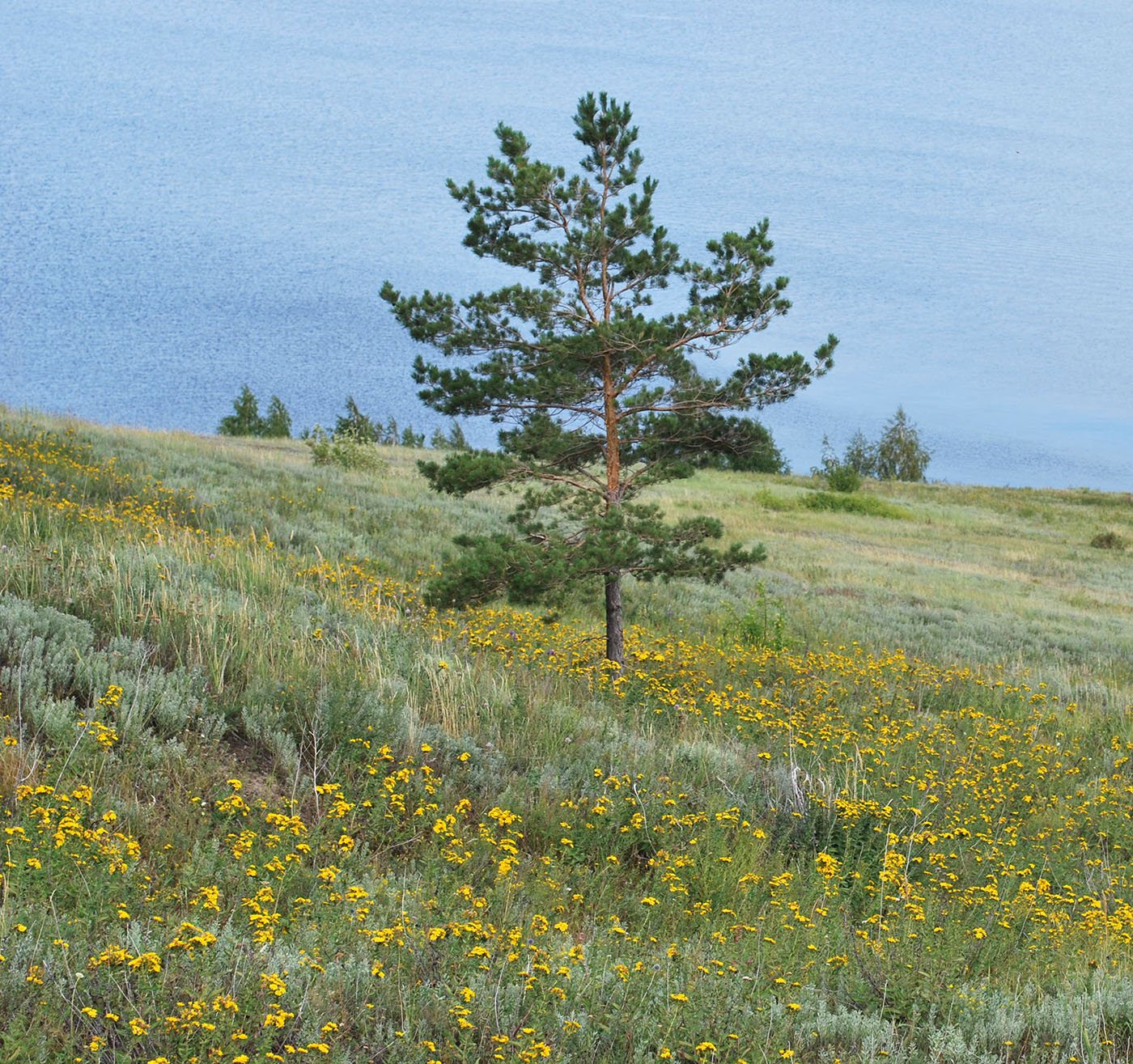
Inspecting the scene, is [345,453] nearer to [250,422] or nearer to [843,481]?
[843,481]

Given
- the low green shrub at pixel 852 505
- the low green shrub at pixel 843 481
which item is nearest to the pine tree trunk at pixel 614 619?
the low green shrub at pixel 852 505

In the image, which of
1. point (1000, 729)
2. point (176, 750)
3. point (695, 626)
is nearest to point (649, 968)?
point (176, 750)

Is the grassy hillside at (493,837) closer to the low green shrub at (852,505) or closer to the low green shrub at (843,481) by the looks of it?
the low green shrub at (852,505)

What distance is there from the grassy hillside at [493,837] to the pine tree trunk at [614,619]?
0.27 m

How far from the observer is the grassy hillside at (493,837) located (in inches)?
114

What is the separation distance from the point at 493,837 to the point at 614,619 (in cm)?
541

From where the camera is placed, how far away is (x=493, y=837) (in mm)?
4531

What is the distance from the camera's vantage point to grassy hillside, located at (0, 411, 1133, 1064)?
2.91m

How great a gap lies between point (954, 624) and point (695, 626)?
19.7 ft

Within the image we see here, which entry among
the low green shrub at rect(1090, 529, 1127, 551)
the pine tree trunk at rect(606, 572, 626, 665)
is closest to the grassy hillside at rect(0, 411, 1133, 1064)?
the pine tree trunk at rect(606, 572, 626, 665)

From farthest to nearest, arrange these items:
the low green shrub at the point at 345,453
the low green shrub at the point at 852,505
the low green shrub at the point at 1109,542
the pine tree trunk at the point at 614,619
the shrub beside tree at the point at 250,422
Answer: the shrub beside tree at the point at 250,422, the low green shrub at the point at 852,505, the low green shrub at the point at 1109,542, the low green shrub at the point at 345,453, the pine tree trunk at the point at 614,619

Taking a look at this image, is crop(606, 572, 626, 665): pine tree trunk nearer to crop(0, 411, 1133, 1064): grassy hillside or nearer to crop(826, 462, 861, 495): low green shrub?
crop(0, 411, 1133, 1064): grassy hillside

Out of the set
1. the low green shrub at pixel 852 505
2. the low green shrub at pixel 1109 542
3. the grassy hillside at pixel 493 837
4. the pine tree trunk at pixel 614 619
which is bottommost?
the grassy hillside at pixel 493 837

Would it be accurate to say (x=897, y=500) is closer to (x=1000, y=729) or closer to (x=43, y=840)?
(x=1000, y=729)
